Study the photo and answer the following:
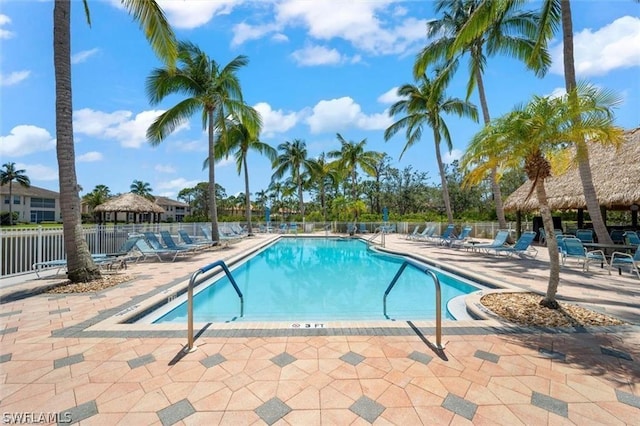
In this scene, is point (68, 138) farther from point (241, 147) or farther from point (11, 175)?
point (11, 175)

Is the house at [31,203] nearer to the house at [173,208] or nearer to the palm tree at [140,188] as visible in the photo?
the palm tree at [140,188]

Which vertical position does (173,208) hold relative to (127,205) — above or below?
above

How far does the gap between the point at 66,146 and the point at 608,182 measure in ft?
64.4

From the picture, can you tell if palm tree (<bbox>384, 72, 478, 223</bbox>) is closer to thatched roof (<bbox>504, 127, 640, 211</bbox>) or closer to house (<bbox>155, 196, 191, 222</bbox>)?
thatched roof (<bbox>504, 127, 640, 211</bbox>)

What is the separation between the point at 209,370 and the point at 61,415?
1.12 metres

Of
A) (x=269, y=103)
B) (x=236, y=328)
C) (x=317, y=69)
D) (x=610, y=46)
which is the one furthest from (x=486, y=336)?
(x=269, y=103)

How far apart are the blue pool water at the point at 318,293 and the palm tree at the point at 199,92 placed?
23.0 feet

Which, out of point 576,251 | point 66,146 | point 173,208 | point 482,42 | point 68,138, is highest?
point 482,42

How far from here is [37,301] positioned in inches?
203

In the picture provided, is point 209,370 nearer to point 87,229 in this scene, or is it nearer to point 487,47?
point 87,229

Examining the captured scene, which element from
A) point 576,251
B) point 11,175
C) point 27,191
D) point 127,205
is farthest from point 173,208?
point 576,251

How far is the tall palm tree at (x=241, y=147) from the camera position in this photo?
1841cm

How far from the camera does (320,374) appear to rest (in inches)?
112

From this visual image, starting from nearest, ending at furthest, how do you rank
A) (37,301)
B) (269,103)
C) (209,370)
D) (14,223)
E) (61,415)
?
(61,415), (209,370), (37,301), (269,103), (14,223)
